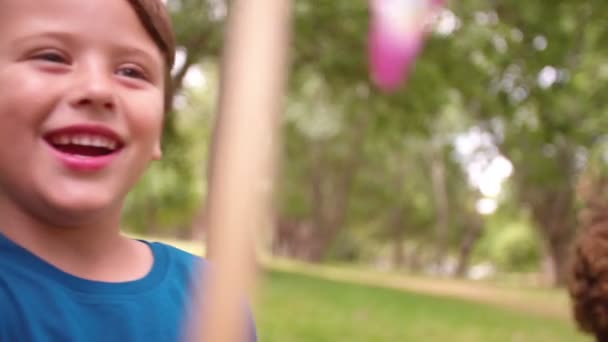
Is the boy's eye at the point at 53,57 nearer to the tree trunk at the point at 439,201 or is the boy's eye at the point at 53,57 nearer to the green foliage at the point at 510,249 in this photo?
the tree trunk at the point at 439,201

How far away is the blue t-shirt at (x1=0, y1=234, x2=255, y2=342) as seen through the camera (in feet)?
1.90

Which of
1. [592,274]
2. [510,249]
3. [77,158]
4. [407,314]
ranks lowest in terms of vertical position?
[407,314]

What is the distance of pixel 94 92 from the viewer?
0.54 m

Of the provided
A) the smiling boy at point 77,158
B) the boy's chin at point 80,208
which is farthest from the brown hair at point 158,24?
the boy's chin at point 80,208

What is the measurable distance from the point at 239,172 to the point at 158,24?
36cm

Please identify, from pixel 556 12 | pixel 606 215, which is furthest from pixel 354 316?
pixel 606 215

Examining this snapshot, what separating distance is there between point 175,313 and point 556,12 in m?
1.93

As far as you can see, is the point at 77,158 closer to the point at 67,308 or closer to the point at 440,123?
the point at 67,308

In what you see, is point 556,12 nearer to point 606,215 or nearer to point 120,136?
point 606,215

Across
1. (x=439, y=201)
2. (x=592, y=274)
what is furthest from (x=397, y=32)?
(x=439, y=201)

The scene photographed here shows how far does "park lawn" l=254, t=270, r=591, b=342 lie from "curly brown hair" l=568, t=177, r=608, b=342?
182 centimetres

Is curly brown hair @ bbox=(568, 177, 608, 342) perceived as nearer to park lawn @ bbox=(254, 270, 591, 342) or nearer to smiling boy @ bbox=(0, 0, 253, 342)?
smiling boy @ bbox=(0, 0, 253, 342)

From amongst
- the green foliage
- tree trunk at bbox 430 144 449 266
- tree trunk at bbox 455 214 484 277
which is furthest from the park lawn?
the green foliage

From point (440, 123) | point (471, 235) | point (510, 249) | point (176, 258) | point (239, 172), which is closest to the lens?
point (239, 172)
